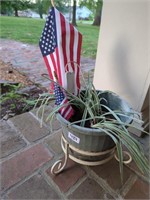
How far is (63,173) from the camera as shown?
97cm

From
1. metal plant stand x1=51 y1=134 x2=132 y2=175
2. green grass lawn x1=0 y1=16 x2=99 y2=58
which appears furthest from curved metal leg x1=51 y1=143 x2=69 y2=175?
green grass lawn x1=0 y1=16 x2=99 y2=58

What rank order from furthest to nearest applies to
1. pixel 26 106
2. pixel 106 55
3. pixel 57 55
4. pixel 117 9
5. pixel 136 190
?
pixel 26 106 < pixel 106 55 < pixel 117 9 < pixel 136 190 < pixel 57 55

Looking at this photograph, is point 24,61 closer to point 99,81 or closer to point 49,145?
point 99,81

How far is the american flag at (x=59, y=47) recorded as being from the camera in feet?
2.59

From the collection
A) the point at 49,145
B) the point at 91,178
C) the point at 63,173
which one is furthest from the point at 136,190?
the point at 49,145

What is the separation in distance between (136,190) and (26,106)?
105cm

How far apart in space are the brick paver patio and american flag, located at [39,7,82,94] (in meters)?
0.49

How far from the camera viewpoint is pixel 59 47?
0.80 meters

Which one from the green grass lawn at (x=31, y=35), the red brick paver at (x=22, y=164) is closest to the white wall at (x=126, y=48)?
the red brick paver at (x=22, y=164)

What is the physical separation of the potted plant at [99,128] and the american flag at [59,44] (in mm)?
116

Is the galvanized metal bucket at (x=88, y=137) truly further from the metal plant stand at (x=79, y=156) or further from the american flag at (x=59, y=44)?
the american flag at (x=59, y=44)

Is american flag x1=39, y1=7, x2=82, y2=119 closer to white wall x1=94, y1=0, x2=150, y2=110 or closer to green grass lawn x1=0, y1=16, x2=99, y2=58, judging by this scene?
white wall x1=94, y1=0, x2=150, y2=110

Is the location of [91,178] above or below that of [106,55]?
below

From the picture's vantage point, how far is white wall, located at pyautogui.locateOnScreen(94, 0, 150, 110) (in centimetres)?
100
